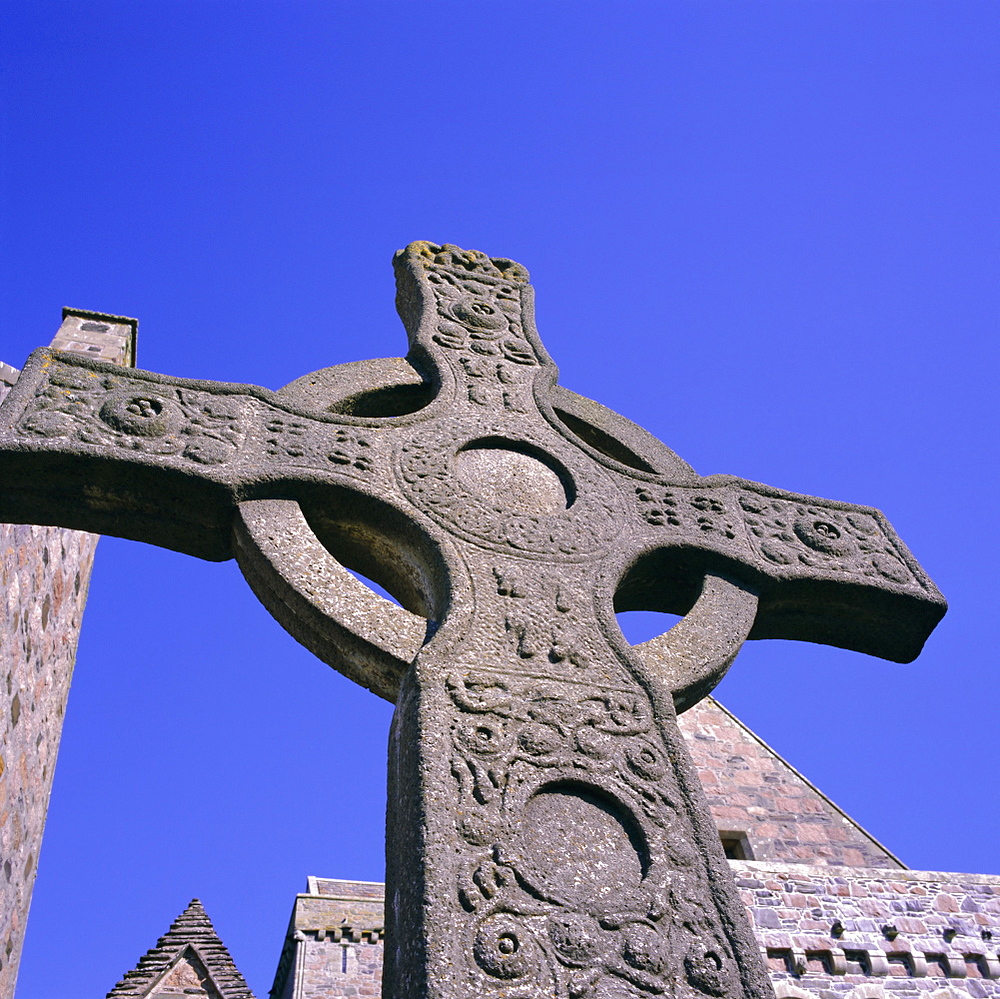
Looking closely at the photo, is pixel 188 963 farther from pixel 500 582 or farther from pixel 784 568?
pixel 784 568

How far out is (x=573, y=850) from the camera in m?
2.23

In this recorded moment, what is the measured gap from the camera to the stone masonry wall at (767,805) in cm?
1488

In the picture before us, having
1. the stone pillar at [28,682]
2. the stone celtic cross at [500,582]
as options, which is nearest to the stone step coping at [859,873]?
the stone pillar at [28,682]

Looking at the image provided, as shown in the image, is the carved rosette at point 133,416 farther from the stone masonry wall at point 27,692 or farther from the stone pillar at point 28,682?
the stone masonry wall at point 27,692

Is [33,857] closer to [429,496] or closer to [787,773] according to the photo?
[429,496]

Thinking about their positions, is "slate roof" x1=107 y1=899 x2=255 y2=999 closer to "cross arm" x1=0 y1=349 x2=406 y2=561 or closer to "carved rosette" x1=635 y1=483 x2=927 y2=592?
"cross arm" x1=0 y1=349 x2=406 y2=561

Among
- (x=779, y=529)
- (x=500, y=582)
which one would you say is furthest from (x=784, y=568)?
(x=500, y=582)

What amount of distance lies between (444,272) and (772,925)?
35.0ft

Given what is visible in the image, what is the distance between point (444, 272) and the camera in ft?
14.4

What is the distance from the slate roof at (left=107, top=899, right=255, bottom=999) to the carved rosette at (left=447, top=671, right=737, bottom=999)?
4.55 m

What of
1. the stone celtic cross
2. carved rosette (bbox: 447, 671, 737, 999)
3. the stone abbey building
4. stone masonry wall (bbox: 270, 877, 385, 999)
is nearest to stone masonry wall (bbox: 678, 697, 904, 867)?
the stone abbey building

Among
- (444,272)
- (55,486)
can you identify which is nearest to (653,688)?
(55,486)

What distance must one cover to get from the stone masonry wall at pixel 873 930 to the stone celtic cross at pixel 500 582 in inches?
389

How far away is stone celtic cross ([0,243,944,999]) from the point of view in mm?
2096
